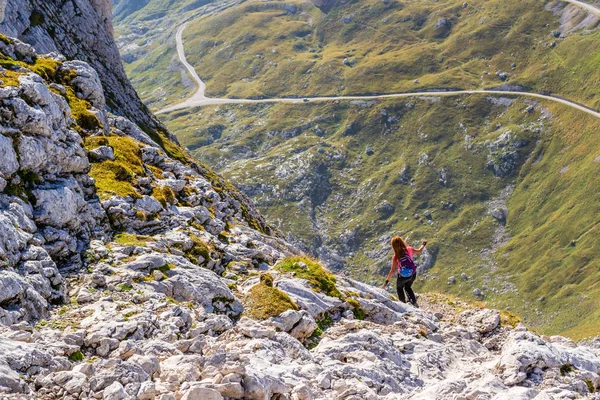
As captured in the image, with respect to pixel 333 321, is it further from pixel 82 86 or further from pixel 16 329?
pixel 82 86

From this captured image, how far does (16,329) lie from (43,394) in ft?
12.9

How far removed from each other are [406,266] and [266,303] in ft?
29.7

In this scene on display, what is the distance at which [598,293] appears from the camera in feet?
610

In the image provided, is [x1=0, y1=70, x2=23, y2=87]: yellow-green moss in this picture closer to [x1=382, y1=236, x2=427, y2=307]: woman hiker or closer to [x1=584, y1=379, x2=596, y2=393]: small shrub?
[x1=382, y1=236, x2=427, y2=307]: woman hiker

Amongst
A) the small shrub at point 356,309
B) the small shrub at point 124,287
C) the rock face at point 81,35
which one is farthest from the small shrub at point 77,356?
the rock face at point 81,35

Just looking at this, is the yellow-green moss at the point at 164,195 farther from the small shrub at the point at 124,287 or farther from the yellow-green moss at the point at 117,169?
the small shrub at the point at 124,287

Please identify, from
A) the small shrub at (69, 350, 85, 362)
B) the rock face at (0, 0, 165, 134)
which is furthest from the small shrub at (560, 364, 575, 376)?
the rock face at (0, 0, 165, 134)

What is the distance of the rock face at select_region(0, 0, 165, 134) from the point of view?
53.5 m

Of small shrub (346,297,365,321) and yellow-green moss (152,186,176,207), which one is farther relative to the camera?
yellow-green moss (152,186,176,207)

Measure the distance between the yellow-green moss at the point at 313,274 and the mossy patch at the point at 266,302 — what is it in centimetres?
323

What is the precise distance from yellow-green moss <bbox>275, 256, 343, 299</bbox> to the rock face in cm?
3687

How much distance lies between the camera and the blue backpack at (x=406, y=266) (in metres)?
28.4

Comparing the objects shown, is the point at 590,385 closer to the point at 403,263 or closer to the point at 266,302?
the point at 403,263

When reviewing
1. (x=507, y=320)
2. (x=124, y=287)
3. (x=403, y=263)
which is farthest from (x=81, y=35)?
(x=507, y=320)
